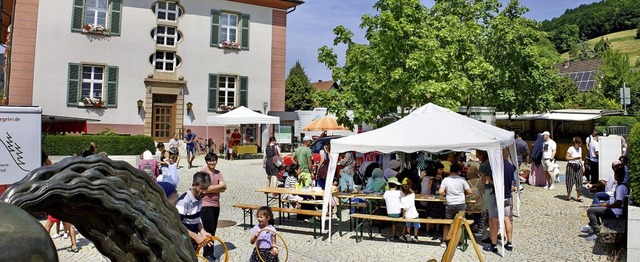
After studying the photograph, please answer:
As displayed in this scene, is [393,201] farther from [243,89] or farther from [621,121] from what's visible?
[621,121]

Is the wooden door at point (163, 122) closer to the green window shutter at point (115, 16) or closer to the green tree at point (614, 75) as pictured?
the green window shutter at point (115, 16)

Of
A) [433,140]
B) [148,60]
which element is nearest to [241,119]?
[148,60]

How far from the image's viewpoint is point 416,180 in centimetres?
1002

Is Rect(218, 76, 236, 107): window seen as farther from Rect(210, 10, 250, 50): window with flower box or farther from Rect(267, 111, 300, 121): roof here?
Rect(267, 111, 300, 121): roof

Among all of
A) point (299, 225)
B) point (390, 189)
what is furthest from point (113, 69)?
point (390, 189)

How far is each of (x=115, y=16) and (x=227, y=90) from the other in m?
7.02

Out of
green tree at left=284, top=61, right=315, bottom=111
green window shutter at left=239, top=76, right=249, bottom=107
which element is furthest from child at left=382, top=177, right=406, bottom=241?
green tree at left=284, top=61, right=315, bottom=111

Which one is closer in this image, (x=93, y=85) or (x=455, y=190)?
(x=455, y=190)

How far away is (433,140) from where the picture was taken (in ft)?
27.2

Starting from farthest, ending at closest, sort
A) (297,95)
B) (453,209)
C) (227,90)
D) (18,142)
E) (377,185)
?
(297,95) → (227,90) → (377,185) → (18,142) → (453,209)

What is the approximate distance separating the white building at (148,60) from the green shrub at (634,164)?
73.0 feet

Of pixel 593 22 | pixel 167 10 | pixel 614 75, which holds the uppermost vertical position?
pixel 593 22

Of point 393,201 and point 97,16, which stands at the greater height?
point 97,16

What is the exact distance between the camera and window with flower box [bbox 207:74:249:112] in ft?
86.8
